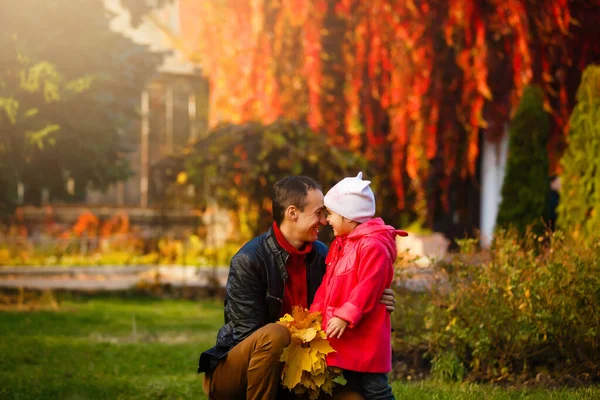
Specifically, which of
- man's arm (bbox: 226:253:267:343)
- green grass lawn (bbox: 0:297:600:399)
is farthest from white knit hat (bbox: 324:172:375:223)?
green grass lawn (bbox: 0:297:600:399)

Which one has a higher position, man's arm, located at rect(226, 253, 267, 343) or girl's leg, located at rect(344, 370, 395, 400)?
man's arm, located at rect(226, 253, 267, 343)

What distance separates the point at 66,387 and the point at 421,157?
7912 millimetres

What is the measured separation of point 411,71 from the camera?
39.8 ft

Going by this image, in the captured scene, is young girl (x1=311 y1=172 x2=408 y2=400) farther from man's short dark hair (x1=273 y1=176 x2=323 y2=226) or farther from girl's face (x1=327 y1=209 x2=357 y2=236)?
man's short dark hair (x1=273 y1=176 x2=323 y2=226)

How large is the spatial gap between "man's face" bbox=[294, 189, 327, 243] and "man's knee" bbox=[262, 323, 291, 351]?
1.56 feet

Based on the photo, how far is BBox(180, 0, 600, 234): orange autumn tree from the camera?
11719 millimetres

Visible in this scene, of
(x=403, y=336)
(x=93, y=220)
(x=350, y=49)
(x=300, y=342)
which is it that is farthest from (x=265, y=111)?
(x=300, y=342)

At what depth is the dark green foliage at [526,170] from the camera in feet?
28.9

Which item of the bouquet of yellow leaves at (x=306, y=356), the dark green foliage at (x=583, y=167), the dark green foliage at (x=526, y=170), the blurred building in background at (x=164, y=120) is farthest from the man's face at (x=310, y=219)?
the blurred building in background at (x=164, y=120)

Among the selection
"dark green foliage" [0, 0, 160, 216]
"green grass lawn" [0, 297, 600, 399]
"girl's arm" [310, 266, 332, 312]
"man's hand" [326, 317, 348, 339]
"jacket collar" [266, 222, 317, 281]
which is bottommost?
"green grass lawn" [0, 297, 600, 399]

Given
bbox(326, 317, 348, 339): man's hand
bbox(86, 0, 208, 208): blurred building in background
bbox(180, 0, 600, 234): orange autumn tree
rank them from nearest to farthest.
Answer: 1. bbox(326, 317, 348, 339): man's hand
2. bbox(180, 0, 600, 234): orange autumn tree
3. bbox(86, 0, 208, 208): blurred building in background

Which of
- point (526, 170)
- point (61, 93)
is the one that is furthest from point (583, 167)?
point (61, 93)

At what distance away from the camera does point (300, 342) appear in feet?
11.8

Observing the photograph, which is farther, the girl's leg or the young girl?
the girl's leg
